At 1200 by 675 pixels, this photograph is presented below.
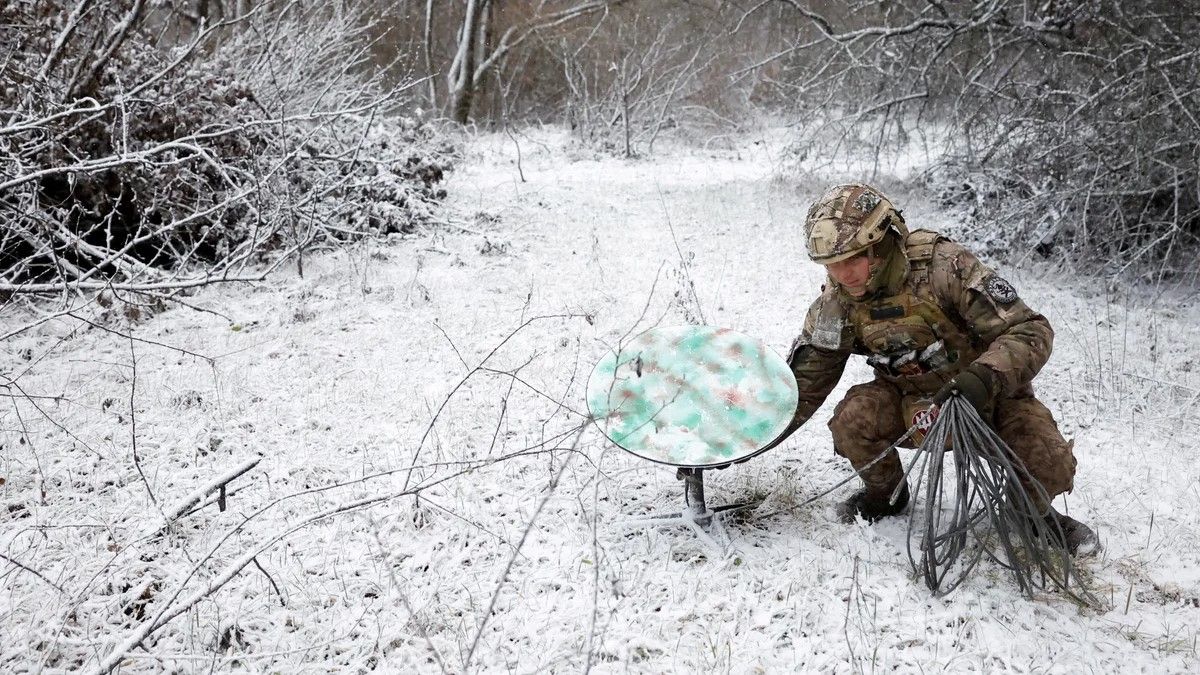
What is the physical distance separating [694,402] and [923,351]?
0.86 metres

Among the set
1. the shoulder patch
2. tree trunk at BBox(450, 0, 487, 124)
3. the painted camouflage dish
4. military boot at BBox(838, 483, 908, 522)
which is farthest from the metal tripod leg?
tree trunk at BBox(450, 0, 487, 124)

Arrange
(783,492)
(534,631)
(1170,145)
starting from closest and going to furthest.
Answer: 1. (534,631)
2. (783,492)
3. (1170,145)

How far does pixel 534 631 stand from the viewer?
2307mm

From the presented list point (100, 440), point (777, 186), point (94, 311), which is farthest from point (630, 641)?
point (777, 186)

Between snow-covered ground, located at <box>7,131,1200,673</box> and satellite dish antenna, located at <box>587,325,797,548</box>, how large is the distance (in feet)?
0.76

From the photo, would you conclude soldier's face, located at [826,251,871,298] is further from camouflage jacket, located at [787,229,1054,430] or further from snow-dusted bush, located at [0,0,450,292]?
snow-dusted bush, located at [0,0,450,292]

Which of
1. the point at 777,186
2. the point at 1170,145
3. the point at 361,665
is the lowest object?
the point at 361,665

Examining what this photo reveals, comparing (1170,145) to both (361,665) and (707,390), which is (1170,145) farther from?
(361,665)

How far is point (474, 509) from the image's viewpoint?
9.66 ft

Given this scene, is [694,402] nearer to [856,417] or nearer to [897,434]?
[856,417]

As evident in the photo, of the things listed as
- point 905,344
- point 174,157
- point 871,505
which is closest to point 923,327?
point 905,344

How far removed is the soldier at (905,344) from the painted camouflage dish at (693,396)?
0.23m

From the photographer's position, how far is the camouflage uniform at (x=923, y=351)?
7.95 ft

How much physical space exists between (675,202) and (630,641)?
655 cm
